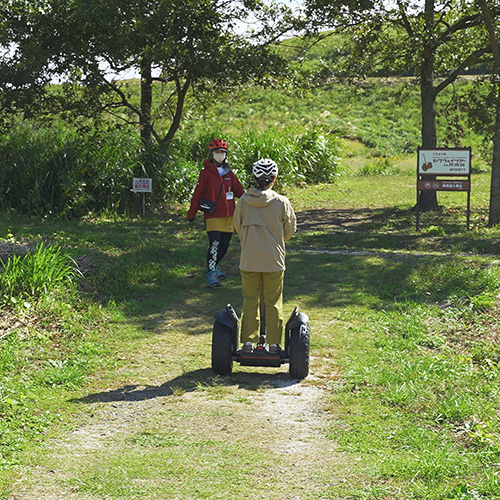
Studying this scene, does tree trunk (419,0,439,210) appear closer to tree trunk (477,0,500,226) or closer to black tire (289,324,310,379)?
tree trunk (477,0,500,226)

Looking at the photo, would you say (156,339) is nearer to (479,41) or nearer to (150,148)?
(150,148)

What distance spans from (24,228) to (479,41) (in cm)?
1149

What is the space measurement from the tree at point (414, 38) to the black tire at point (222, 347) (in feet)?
34.8

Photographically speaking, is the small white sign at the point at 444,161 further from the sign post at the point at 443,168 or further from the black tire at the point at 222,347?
the black tire at the point at 222,347

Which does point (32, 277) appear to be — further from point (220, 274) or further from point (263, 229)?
point (263, 229)

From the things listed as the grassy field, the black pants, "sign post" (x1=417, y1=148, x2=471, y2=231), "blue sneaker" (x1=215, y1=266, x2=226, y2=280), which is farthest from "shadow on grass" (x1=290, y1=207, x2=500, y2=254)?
the black pants

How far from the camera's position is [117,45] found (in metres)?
15.0

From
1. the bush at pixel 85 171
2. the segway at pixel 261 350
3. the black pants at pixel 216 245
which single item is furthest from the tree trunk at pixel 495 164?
the segway at pixel 261 350

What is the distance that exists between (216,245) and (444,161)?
6953mm

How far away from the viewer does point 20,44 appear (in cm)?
1558

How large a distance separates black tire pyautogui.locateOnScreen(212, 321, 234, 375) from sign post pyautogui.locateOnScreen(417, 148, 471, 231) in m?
9.01

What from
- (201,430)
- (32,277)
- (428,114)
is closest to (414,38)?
(428,114)

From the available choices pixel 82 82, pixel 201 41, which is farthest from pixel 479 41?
pixel 82 82

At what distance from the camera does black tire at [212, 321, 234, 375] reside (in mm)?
6430
